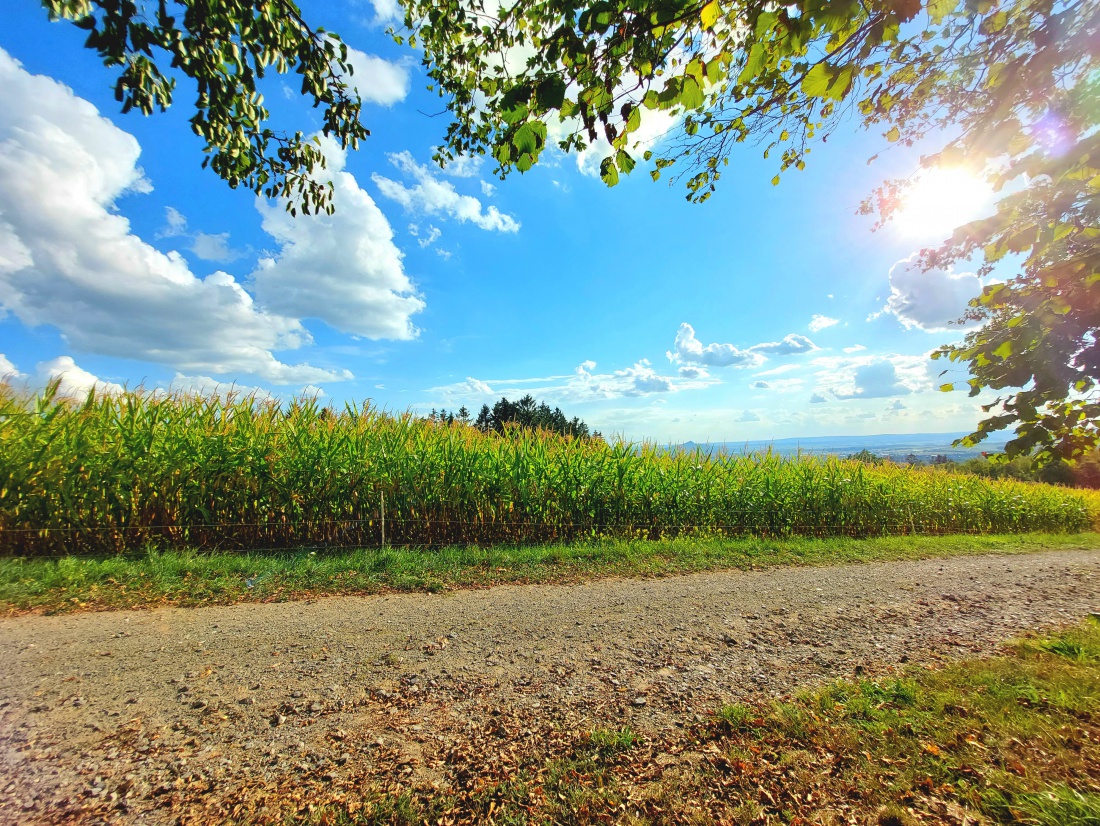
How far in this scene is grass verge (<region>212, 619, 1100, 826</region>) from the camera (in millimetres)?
1840

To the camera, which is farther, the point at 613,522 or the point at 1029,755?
the point at 613,522

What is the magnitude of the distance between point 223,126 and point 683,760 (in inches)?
205

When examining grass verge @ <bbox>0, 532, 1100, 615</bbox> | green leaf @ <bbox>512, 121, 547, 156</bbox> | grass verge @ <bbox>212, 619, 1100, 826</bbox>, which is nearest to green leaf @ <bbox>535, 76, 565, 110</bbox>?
green leaf @ <bbox>512, 121, 547, 156</bbox>

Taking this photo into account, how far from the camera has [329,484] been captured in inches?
266

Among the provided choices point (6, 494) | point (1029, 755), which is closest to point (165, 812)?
point (1029, 755)

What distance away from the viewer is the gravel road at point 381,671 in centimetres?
211

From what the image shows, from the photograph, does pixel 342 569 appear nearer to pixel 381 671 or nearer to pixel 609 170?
pixel 381 671

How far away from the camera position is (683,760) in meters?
2.20

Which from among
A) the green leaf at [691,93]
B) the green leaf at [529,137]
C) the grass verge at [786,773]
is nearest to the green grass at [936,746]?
the grass verge at [786,773]

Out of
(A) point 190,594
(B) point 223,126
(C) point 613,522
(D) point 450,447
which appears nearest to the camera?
(B) point 223,126

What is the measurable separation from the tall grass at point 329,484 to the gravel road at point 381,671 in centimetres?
228

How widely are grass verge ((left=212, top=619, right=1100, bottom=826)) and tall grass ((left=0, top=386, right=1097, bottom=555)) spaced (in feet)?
16.3

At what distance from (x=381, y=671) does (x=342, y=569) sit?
2.76m

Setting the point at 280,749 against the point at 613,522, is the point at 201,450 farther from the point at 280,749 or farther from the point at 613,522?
the point at 613,522
